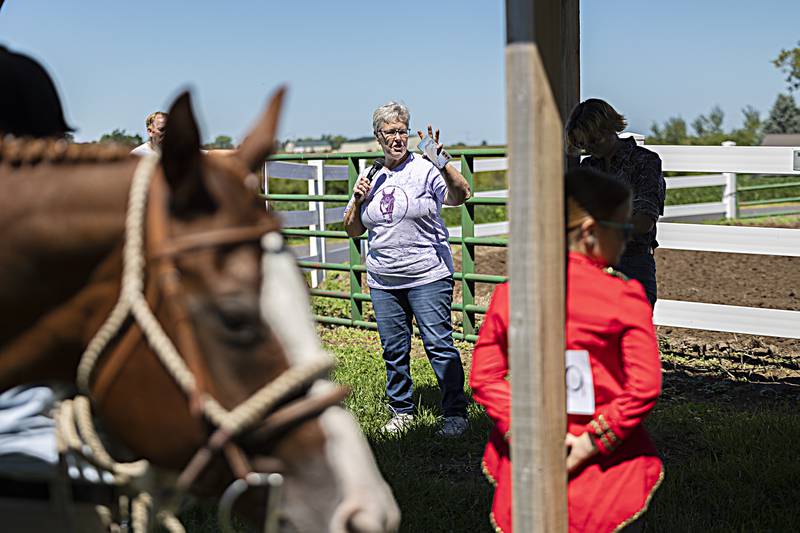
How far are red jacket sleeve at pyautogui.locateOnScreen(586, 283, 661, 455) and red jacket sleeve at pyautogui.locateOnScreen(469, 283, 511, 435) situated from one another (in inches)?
10.6

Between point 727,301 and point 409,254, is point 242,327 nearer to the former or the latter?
point 409,254

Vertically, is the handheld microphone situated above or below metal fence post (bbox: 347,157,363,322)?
above

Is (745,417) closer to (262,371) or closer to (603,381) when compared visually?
(603,381)

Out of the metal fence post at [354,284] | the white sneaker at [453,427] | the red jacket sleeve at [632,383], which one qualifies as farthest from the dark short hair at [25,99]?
the metal fence post at [354,284]

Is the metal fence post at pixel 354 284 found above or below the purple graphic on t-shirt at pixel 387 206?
below

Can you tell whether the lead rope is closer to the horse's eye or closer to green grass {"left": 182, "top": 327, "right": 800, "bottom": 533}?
the horse's eye

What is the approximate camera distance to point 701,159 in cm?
755

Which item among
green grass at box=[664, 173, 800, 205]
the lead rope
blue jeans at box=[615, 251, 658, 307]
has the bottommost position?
green grass at box=[664, 173, 800, 205]

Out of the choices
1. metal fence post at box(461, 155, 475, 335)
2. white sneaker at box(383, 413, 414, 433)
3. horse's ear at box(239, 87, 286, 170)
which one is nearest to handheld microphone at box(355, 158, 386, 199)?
white sneaker at box(383, 413, 414, 433)

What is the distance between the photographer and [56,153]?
5.37ft

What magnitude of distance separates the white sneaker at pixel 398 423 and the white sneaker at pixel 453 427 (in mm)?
224

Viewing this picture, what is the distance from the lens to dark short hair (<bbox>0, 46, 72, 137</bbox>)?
2.10 metres

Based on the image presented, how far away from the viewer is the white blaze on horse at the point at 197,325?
1.50m

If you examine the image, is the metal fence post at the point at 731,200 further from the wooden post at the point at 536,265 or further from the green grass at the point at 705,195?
the wooden post at the point at 536,265
